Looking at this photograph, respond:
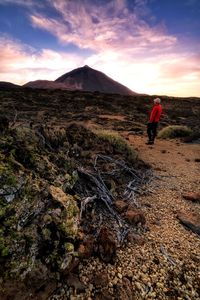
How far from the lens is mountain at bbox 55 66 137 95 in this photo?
10525 cm

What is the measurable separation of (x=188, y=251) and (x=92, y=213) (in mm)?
1189

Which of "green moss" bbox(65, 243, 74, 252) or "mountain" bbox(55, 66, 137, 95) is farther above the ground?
"green moss" bbox(65, 243, 74, 252)

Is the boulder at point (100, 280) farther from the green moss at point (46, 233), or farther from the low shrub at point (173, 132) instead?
the low shrub at point (173, 132)

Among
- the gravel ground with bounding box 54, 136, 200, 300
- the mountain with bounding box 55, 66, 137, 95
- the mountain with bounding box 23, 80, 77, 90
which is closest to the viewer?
the gravel ground with bounding box 54, 136, 200, 300

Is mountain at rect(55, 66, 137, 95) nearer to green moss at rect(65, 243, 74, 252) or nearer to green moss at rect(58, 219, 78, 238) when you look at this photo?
green moss at rect(58, 219, 78, 238)

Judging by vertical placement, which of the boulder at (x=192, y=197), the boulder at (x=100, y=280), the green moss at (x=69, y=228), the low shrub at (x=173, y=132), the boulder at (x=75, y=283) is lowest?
the low shrub at (x=173, y=132)

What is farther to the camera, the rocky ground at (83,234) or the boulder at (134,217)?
the boulder at (134,217)

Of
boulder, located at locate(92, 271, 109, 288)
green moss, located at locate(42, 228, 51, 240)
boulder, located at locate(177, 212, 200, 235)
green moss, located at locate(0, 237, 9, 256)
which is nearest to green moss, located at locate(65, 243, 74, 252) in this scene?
green moss, located at locate(42, 228, 51, 240)

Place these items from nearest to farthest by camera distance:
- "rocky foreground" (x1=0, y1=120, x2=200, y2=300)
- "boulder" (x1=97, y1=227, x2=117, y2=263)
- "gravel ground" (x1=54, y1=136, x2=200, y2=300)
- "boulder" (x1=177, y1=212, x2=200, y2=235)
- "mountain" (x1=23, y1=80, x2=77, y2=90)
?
"rocky foreground" (x1=0, y1=120, x2=200, y2=300) < "gravel ground" (x1=54, y1=136, x2=200, y2=300) < "boulder" (x1=97, y1=227, x2=117, y2=263) < "boulder" (x1=177, y1=212, x2=200, y2=235) < "mountain" (x1=23, y1=80, x2=77, y2=90)

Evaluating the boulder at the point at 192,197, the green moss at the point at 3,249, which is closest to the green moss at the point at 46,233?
the green moss at the point at 3,249

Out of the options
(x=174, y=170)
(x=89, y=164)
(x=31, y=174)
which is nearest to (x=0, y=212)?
(x=31, y=174)

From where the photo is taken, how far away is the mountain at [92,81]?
105250 millimetres

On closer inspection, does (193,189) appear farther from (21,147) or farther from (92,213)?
(21,147)

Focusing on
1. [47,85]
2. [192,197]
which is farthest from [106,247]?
[47,85]
